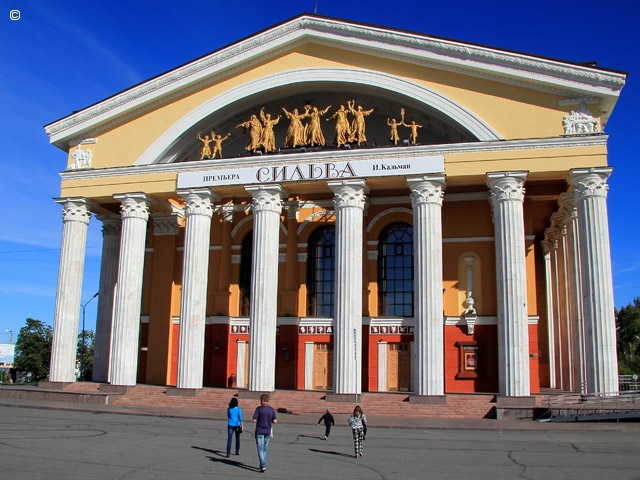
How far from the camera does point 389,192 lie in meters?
30.4

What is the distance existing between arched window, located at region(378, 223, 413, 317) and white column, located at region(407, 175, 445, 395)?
496 cm

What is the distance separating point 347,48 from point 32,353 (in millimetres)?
45009

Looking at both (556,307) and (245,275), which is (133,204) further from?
(556,307)

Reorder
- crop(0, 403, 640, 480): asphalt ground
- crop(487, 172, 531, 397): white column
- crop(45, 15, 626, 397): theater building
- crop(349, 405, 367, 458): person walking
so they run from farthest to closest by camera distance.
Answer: crop(45, 15, 626, 397): theater building → crop(487, 172, 531, 397): white column → crop(349, 405, 367, 458): person walking → crop(0, 403, 640, 480): asphalt ground

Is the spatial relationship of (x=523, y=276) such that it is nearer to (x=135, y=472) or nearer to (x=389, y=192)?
(x=389, y=192)

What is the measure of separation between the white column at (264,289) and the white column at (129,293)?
536cm

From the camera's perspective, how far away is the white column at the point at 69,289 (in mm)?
28797

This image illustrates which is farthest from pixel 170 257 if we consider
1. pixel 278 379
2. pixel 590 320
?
pixel 590 320

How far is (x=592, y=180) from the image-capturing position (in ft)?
78.1

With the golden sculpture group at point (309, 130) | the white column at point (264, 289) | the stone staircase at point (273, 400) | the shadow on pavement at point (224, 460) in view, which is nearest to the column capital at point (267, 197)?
the white column at point (264, 289)

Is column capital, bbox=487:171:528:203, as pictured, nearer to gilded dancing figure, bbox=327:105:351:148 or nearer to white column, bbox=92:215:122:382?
gilded dancing figure, bbox=327:105:351:148

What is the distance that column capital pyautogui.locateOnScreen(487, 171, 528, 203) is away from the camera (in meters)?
24.6

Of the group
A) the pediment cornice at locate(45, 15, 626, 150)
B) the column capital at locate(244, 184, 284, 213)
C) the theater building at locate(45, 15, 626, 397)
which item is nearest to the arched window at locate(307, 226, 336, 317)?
the theater building at locate(45, 15, 626, 397)

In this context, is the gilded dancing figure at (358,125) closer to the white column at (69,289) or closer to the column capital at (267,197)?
the column capital at (267,197)
